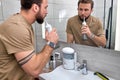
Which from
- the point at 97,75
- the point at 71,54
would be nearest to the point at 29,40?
the point at 71,54

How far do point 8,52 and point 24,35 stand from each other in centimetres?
14

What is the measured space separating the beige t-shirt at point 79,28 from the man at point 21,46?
364mm

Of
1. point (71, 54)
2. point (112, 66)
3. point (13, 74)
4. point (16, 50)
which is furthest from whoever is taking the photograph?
point (71, 54)

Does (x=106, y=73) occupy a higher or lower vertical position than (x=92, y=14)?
lower

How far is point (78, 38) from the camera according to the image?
1484mm

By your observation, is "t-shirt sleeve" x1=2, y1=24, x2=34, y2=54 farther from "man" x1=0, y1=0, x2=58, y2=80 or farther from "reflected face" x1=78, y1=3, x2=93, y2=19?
"reflected face" x1=78, y1=3, x2=93, y2=19

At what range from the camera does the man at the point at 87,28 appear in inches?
52.8

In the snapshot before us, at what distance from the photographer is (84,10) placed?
4.57 feet

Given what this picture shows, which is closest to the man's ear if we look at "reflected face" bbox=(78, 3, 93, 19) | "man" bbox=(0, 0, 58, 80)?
"man" bbox=(0, 0, 58, 80)

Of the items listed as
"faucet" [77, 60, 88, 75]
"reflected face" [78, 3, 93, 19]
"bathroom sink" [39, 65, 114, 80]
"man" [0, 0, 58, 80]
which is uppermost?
"reflected face" [78, 3, 93, 19]

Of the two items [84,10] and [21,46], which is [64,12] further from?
[21,46]

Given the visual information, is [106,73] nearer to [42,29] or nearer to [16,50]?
[16,50]

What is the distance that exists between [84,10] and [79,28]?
0.16 m

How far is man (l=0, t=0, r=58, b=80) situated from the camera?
0.99 meters
